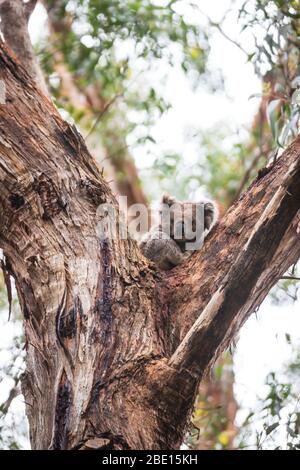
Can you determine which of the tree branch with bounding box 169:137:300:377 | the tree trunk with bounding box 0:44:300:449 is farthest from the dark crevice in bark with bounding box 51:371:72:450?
the tree branch with bounding box 169:137:300:377

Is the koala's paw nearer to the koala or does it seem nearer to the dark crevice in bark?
the koala

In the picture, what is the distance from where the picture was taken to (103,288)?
3.46m

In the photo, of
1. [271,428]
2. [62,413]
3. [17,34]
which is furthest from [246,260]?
[17,34]

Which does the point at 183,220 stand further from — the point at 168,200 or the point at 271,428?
the point at 271,428

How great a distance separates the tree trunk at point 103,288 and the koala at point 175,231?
5.31 feet

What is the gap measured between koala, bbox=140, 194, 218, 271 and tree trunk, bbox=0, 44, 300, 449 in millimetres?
1618

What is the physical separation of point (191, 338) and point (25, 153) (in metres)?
1.53

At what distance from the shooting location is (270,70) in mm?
6457

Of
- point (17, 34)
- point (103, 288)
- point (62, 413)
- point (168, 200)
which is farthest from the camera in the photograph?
point (168, 200)

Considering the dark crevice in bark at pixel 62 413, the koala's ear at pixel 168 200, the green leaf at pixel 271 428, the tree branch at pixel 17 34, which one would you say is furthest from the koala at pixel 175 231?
the dark crevice in bark at pixel 62 413

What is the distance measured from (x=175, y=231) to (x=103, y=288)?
2686 mm

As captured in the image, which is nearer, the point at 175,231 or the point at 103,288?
the point at 103,288

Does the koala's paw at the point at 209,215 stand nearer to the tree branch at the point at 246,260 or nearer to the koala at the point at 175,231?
the koala at the point at 175,231

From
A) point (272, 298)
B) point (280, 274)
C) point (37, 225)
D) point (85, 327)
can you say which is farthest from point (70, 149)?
point (272, 298)
